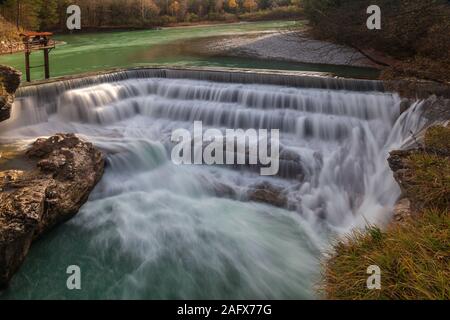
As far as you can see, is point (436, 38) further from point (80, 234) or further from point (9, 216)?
point (9, 216)

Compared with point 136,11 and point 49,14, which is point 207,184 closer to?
point 49,14

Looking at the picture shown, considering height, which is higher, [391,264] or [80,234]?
[391,264]

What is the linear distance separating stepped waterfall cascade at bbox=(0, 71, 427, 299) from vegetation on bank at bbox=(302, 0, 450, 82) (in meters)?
2.34

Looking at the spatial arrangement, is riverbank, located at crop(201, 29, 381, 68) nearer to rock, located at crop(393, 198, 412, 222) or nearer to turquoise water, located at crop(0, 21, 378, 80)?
turquoise water, located at crop(0, 21, 378, 80)

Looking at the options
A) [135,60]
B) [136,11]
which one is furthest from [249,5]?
[135,60]

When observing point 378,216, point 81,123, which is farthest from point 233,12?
point 378,216

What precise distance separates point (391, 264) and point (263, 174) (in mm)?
6995

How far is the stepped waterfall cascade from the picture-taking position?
827 centimetres

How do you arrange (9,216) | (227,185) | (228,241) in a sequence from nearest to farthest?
(9,216), (228,241), (227,185)

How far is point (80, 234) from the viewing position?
9.45 meters

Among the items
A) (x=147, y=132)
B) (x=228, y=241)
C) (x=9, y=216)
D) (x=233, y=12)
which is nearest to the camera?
(x=9, y=216)

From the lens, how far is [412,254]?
543 cm

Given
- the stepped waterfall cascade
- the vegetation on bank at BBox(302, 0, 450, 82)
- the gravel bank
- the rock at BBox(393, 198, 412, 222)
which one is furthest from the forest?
the rock at BBox(393, 198, 412, 222)

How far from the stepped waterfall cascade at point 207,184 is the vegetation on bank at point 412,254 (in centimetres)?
188
